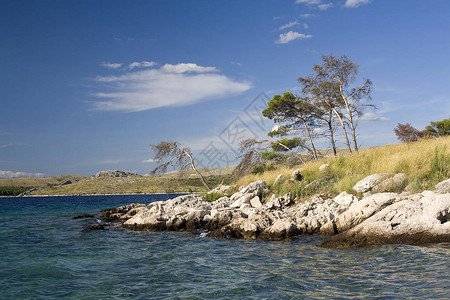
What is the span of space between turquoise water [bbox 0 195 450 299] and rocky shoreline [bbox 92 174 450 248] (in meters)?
0.63

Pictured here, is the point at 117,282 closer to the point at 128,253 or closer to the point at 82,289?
the point at 82,289

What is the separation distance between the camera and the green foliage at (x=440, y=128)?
42.0 meters

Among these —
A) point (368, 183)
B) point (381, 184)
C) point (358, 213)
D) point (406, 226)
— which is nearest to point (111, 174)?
point (368, 183)

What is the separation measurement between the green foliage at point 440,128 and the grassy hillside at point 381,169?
1209 inches

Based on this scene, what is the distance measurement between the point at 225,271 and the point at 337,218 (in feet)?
18.3

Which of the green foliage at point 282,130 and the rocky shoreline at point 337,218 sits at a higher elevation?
the green foliage at point 282,130

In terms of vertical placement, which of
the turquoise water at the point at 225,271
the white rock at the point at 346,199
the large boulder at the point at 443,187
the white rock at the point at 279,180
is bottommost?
the turquoise water at the point at 225,271

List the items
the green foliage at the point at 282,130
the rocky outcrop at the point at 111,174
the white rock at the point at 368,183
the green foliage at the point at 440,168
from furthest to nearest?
the rocky outcrop at the point at 111,174 → the green foliage at the point at 282,130 → the white rock at the point at 368,183 → the green foliage at the point at 440,168

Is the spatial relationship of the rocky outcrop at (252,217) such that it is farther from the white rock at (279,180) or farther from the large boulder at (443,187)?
the large boulder at (443,187)

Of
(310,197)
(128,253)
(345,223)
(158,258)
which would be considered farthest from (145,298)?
(310,197)

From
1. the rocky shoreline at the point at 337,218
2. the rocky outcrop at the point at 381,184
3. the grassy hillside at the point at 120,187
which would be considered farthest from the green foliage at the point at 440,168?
the grassy hillside at the point at 120,187

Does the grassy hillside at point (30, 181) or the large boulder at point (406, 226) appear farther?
the grassy hillside at point (30, 181)

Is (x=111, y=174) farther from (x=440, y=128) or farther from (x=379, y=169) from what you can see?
(x=379, y=169)

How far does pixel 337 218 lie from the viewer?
11.4m
